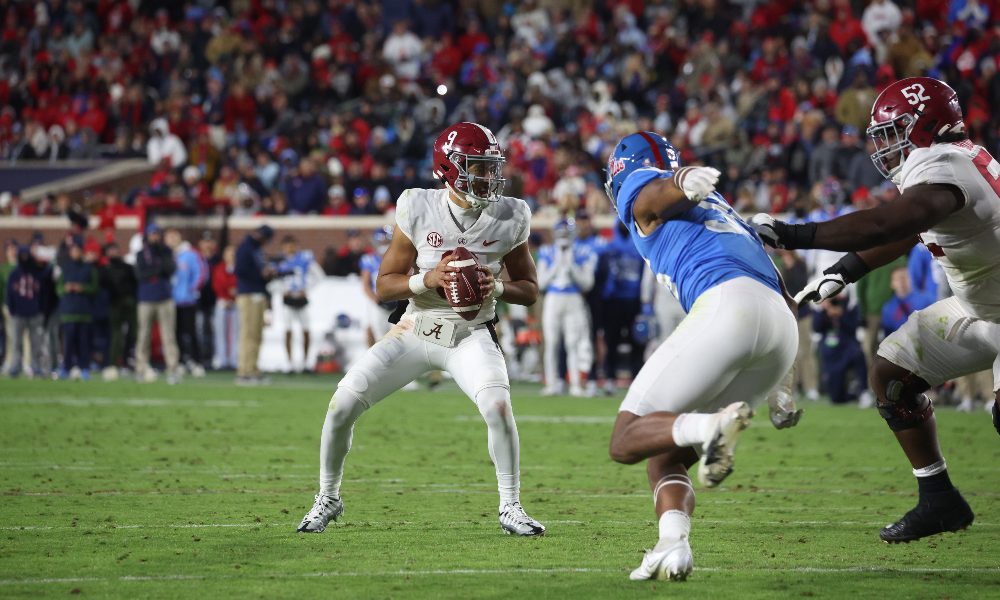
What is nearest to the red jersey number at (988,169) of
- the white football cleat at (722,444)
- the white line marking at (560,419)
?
the white football cleat at (722,444)

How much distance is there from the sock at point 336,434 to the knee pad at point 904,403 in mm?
2572

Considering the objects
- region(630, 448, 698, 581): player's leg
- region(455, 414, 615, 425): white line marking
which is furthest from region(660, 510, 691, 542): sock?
region(455, 414, 615, 425): white line marking

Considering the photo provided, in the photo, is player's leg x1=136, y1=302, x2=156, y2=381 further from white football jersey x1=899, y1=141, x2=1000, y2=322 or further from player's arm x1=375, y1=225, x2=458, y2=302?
white football jersey x1=899, y1=141, x2=1000, y2=322

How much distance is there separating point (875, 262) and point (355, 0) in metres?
22.6

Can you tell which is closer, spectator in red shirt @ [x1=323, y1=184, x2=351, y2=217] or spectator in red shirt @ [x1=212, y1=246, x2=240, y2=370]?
spectator in red shirt @ [x1=212, y1=246, x2=240, y2=370]

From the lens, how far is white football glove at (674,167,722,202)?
5.19m

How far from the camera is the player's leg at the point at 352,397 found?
6.87 meters

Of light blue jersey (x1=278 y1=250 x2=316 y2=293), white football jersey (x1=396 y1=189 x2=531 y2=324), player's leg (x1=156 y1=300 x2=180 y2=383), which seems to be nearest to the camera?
white football jersey (x1=396 y1=189 x2=531 y2=324)

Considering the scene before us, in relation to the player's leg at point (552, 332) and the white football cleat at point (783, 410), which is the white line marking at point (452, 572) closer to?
the white football cleat at point (783, 410)

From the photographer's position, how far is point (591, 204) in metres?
20.4

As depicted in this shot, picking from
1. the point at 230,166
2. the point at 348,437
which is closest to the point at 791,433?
the point at 348,437

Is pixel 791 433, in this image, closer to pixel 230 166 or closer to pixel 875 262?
pixel 875 262

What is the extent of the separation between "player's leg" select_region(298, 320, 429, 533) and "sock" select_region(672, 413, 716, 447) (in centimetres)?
217

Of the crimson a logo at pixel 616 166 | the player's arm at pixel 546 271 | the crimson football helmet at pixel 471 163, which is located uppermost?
the crimson football helmet at pixel 471 163
